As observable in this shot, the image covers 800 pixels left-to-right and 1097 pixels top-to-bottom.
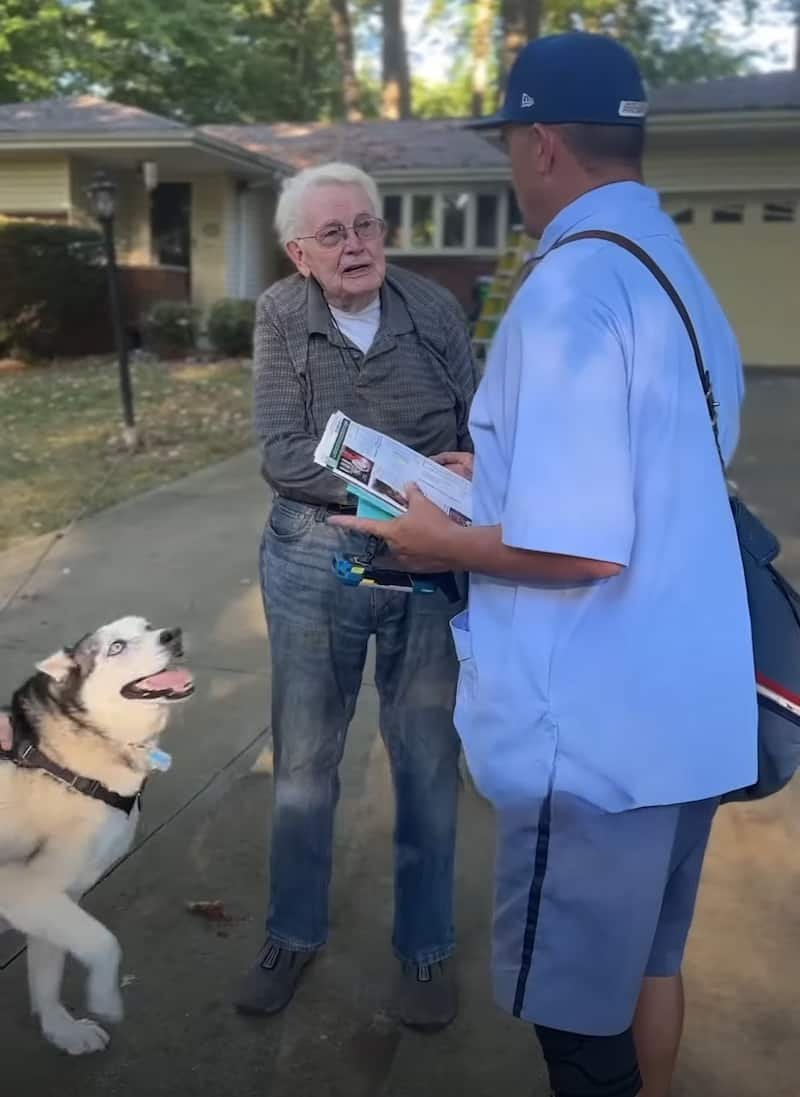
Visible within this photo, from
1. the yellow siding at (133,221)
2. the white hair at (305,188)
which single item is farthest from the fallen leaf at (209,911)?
the yellow siding at (133,221)

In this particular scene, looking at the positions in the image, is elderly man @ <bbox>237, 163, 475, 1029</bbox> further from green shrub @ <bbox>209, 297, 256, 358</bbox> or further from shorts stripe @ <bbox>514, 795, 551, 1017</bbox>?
green shrub @ <bbox>209, 297, 256, 358</bbox>

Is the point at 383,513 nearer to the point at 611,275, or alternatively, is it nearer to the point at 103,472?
the point at 611,275

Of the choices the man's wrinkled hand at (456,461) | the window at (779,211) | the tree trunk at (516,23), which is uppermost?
the tree trunk at (516,23)

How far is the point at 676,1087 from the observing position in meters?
2.53

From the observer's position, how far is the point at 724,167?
642 inches

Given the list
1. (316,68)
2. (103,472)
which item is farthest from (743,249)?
(316,68)

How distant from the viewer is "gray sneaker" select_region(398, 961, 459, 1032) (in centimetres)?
273

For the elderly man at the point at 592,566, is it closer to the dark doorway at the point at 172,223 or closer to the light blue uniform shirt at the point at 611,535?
the light blue uniform shirt at the point at 611,535

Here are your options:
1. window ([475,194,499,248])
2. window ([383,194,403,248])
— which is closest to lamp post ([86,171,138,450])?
window ([383,194,403,248])

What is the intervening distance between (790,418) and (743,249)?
5663 mm

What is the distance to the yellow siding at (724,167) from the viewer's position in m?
16.1

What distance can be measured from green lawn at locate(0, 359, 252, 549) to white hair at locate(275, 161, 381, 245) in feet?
17.2

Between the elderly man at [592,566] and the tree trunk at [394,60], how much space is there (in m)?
32.0

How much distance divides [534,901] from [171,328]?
16.9 m
